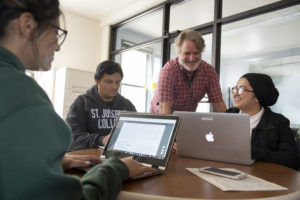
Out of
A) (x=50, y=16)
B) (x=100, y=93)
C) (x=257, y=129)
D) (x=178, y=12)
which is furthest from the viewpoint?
(x=178, y=12)

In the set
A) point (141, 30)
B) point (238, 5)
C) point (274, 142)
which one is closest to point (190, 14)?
point (238, 5)

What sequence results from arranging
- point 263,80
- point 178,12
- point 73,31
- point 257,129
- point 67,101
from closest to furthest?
point 257,129
point 263,80
point 178,12
point 67,101
point 73,31

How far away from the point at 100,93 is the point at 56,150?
1.59 m

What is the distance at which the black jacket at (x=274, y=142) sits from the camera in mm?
1343

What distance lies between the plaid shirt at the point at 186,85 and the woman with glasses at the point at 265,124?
368 mm

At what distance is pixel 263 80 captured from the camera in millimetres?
1761

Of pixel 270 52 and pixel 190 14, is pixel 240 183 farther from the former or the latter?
pixel 190 14

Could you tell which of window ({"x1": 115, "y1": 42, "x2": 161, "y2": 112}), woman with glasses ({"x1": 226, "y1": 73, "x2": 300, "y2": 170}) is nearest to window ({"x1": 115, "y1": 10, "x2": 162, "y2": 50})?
window ({"x1": 115, "y1": 42, "x2": 161, "y2": 112})

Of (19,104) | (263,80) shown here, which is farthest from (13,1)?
(263,80)

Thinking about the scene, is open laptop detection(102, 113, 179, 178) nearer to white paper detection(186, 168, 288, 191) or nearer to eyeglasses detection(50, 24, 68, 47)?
white paper detection(186, 168, 288, 191)

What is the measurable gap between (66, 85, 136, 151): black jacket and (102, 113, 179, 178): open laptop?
1.73ft

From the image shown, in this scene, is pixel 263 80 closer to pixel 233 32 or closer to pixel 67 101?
pixel 233 32

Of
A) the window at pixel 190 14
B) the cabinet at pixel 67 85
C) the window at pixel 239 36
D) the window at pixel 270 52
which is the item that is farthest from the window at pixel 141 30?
the window at pixel 270 52

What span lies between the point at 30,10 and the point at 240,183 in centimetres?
79
